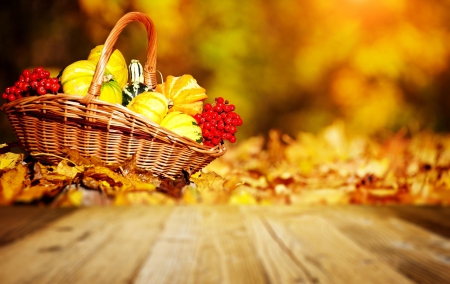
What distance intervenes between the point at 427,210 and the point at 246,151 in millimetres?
950

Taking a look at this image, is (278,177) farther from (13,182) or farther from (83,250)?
(83,250)

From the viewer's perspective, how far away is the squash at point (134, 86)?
1419 millimetres

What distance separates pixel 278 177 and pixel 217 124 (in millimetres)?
354

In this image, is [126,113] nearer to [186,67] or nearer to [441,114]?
[186,67]

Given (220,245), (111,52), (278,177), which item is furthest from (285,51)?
(220,245)

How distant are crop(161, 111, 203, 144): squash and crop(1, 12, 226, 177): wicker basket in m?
0.05

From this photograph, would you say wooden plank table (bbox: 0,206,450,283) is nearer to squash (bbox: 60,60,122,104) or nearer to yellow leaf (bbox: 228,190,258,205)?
yellow leaf (bbox: 228,190,258,205)

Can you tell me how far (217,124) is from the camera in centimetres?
142

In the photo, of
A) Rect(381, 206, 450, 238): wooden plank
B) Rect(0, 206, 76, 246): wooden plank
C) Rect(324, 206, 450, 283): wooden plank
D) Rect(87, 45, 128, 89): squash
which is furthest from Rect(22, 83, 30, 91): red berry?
Rect(381, 206, 450, 238): wooden plank

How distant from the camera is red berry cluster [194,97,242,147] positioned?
1.41 m

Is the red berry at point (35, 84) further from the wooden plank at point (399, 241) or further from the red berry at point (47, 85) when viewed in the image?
the wooden plank at point (399, 241)

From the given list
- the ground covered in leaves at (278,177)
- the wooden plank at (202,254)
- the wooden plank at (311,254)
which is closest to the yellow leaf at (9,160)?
the ground covered in leaves at (278,177)

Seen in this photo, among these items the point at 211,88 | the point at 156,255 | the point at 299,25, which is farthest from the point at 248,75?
the point at 156,255

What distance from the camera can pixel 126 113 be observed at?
3.90ft
